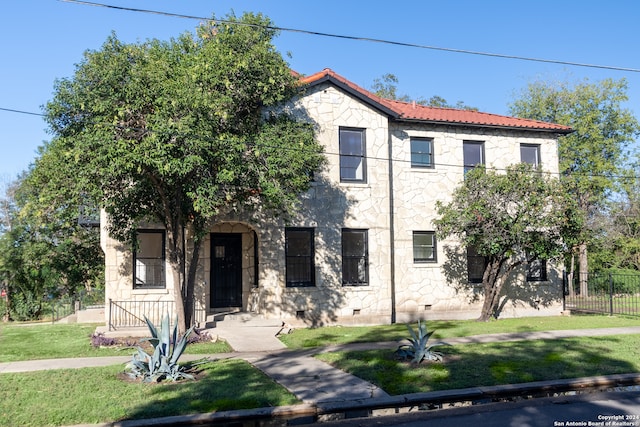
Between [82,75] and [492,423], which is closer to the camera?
[492,423]

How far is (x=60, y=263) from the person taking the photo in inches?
1040

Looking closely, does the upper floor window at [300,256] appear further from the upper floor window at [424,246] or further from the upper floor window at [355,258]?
the upper floor window at [424,246]

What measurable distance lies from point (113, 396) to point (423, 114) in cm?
1495

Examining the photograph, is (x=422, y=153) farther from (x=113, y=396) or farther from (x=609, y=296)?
(x=113, y=396)

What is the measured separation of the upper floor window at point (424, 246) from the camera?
1920 centimetres

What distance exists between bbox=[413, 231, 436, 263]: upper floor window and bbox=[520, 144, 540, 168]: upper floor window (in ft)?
16.5

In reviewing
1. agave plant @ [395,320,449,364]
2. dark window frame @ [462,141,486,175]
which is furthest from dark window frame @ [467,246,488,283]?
agave plant @ [395,320,449,364]

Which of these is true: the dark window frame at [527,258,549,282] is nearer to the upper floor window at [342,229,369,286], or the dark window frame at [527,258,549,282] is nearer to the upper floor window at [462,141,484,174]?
the upper floor window at [462,141,484,174]

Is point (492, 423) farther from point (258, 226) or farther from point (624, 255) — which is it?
point (624, 255)

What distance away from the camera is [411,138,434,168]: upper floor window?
19.4 m

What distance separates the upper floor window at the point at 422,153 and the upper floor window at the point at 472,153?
1.35 m

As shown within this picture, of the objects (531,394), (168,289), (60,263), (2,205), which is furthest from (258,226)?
(2,205)

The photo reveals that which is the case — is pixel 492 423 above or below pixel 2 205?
below

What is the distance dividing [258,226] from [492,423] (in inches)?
425
